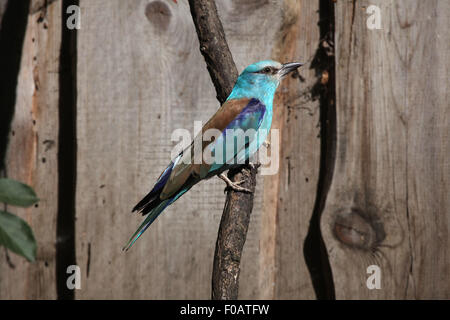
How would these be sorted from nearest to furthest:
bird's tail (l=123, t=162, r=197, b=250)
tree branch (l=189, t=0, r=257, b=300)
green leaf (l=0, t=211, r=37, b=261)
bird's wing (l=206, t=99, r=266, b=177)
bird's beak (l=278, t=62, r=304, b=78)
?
green leaf (l=0, t=211, r=37, b=261), tree branch (l=189, t=0, r=257, b=300), bird's tail (l=123, t=162, r=197, b=250), bird's wing (l=206, t=99, r=266, b=177), bird's beak (l=278, t=62, r=304, b=78)

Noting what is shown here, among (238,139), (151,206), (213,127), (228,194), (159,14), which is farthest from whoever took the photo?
(159,14)

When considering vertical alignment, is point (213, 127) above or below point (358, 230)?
above

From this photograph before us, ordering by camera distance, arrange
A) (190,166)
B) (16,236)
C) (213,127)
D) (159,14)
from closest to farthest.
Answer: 1. (16,236)
2. (190,166)
3. (213,127)
4. (159,14)

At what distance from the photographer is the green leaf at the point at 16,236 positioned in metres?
1.37

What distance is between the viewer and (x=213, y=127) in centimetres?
299

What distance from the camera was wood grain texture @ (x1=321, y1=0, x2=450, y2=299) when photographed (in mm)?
3128

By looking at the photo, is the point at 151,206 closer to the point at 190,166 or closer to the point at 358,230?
the point at 190,166

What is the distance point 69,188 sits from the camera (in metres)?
3.34

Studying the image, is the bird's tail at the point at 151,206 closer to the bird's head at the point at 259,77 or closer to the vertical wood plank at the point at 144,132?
Result: the vertical wood plank at the point at 144,132

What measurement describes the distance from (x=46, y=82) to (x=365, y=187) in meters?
2.19

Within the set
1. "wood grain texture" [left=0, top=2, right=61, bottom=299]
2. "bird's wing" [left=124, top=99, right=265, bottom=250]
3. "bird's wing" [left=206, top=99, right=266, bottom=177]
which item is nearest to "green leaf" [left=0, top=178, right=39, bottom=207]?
"bird's wing" [left=124, top=99, right=265, bottom=250]

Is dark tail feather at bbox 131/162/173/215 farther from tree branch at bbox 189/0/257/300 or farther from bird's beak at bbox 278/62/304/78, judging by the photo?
bird's beak at bbox 278/62/304/78

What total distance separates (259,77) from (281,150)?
504 millimetres

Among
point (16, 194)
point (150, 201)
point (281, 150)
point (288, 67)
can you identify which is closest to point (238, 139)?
point (281, 150)
